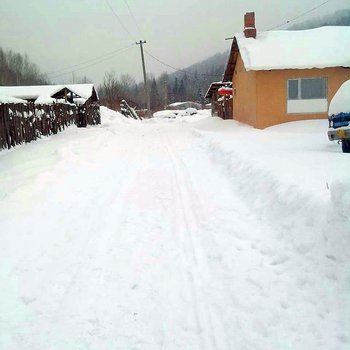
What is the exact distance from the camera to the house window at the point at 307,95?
Answer: 712 inches

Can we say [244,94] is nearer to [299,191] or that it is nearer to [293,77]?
[293,77]

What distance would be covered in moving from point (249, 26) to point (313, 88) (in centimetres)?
585

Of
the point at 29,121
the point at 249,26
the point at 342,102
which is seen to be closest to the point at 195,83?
the point at 249,26

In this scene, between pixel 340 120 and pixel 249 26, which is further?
pixel 249 26

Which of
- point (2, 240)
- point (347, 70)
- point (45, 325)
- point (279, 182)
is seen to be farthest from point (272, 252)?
point (347, 70)

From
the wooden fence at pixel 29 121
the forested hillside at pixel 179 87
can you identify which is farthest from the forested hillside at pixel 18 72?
the wooden fence at pixel 29 121

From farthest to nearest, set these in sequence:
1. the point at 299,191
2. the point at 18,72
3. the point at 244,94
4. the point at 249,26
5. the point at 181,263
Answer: the point at 18,72 → the point at 244,94 → the point at 249,26 → the point at 299,191 → the point at 181,263

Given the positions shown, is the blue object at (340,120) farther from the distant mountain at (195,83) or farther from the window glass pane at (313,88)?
Result: the distant mountain at (195,83)

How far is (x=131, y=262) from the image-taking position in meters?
4.11

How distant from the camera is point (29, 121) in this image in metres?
15.6

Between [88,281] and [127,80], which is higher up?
[127,80]

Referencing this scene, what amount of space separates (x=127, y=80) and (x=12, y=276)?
357 ft

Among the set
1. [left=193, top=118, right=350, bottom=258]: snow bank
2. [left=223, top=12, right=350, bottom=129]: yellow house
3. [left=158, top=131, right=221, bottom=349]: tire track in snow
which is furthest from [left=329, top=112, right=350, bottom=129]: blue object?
[left=223, top=12, right=350, bottom=129]: yellow house

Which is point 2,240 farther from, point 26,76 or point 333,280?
point 26,76
